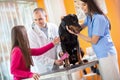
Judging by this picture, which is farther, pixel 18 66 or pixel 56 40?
pixel 56 40

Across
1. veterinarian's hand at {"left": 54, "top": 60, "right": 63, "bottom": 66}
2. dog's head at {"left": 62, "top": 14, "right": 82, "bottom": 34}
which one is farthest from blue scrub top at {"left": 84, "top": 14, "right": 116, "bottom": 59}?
veterinarian's hand at {"left": 54, "top": 60, "right": 63, "bottom": 66}

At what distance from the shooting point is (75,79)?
74.7 inches

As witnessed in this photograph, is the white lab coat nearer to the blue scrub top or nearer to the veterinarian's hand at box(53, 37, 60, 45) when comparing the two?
the veterinarian's hand at box(53, 37, 60, 45)

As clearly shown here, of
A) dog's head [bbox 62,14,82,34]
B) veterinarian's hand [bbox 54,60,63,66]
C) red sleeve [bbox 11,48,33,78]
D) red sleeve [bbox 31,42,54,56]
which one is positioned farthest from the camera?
red sleeve [bbox 31,42,54,56]

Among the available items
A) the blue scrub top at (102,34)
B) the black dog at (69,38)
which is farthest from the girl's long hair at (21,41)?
the blue scrub top at (102,34)

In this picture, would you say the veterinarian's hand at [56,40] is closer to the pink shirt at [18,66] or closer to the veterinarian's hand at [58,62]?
the veterinarian's hand at [58,62]

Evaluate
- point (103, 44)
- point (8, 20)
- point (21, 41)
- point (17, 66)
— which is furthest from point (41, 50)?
point (8, 20)

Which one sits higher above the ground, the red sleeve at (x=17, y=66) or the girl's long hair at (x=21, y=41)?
the girl's long hair at (x=21, y=41)

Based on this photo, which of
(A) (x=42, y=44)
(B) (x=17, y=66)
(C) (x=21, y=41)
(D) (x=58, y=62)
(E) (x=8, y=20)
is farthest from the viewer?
(E) (x=8, y=20)

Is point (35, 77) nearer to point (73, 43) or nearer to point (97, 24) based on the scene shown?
point (73, 43)

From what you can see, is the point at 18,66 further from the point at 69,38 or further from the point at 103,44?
the point at 103,44

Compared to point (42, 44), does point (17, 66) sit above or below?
below

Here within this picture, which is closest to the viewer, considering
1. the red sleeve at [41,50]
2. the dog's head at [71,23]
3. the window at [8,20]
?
the dog's head at [71,23]

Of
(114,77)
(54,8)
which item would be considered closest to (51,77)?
(114,77)
